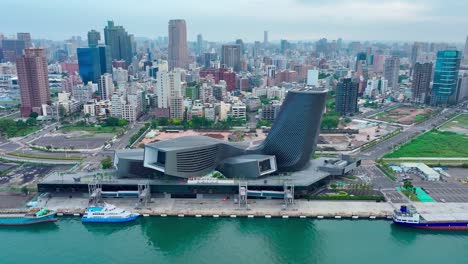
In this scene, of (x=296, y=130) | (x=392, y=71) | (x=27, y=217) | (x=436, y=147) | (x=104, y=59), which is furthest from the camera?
(x=104, y=59)

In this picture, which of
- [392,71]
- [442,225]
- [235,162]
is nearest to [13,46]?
[392,71]

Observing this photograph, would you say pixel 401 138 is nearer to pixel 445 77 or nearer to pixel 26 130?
pixel 445 77

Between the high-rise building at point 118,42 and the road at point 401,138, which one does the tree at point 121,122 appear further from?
the high-rise building at point 118,42

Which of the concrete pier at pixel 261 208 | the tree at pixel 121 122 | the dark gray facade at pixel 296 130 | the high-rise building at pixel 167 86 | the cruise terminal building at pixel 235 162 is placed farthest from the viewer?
the high-rise building at pixel 167 86

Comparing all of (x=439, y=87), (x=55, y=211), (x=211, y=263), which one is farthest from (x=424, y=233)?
(x=439, y=87)

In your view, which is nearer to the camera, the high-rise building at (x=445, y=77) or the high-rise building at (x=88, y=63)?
the high-rise building at (x=445, y=77)

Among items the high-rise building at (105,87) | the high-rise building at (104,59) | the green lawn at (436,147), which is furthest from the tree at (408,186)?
the high-rise building at (104,59)

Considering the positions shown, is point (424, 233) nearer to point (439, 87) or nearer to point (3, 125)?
point (3, 125)
